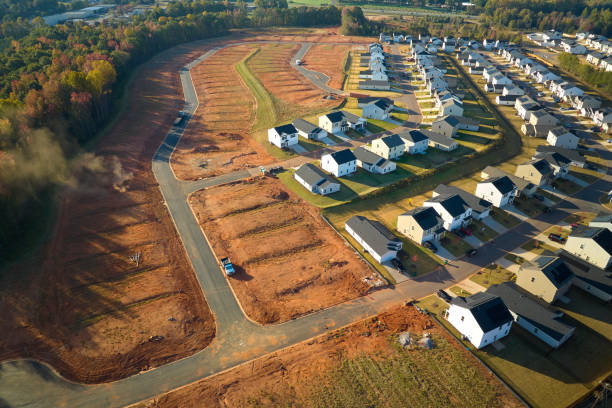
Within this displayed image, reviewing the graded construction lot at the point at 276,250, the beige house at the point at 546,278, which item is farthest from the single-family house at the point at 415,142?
the beige house at the point at 546,278

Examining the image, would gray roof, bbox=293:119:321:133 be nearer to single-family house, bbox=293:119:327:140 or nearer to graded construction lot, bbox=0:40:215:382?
single-family house, bbox=293:119:327:140

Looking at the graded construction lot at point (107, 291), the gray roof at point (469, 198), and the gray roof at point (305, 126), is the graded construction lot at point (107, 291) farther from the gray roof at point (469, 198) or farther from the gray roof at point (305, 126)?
the gray roof at point (469, 198)

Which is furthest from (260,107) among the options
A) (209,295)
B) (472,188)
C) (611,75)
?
(611,75)

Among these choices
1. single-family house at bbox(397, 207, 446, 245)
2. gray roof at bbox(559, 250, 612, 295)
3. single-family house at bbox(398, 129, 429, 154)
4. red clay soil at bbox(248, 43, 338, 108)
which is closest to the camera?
gray roof at bbox(559, 250, 612, 295)

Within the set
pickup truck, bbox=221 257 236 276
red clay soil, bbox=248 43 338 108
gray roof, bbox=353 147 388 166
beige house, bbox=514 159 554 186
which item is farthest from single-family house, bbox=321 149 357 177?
red clay soil, bbox=248 43 338 108

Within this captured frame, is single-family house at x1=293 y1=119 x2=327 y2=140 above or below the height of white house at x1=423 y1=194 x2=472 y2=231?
above

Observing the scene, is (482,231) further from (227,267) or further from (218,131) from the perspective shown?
(218,131)
